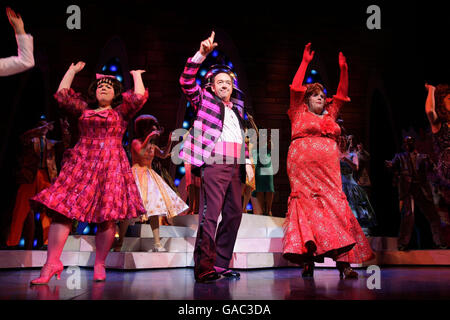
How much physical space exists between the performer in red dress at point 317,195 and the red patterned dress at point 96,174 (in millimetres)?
1290

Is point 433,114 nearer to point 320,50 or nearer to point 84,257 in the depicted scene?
point 84,257

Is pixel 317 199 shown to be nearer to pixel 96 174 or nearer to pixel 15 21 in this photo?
pixel 96 174

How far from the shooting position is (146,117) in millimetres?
5320

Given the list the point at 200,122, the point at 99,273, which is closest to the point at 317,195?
the point at 200,122

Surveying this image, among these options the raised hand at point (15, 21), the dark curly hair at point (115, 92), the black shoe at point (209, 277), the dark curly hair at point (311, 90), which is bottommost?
the black shoe at point (209, 277)

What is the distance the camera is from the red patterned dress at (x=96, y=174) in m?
2.89

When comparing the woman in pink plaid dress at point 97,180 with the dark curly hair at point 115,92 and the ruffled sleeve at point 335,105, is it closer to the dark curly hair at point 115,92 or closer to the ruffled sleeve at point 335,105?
the dark curly hair at point 115,92

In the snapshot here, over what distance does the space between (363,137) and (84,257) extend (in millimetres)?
6921

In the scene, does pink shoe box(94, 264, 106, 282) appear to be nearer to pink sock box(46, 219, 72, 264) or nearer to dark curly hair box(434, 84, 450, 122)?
pink sock box(46, 219, 72, 264)

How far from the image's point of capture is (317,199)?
3486mm

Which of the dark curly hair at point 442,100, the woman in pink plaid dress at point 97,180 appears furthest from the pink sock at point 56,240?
the dark curly hair at point 442,100

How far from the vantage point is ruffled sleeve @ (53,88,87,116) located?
3.18 metres

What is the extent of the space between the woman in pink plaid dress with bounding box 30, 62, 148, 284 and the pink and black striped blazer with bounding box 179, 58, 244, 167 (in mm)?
392

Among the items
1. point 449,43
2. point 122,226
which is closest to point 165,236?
point 122,226
